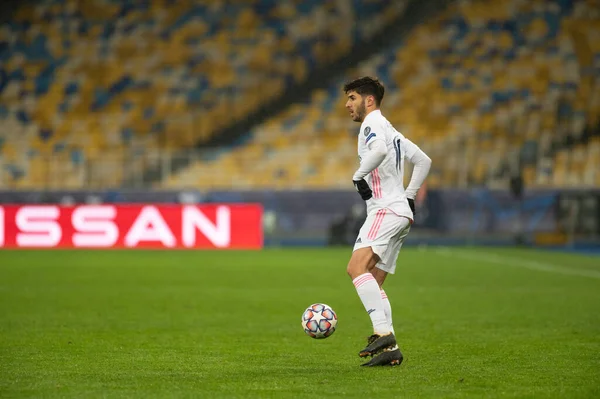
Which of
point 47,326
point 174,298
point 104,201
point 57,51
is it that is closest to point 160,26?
point 57,51

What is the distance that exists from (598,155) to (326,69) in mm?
8590

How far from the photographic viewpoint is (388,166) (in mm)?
7129

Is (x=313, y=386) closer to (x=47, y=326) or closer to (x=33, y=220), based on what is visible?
(x=47, y=326)

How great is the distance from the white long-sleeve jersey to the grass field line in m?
9.53

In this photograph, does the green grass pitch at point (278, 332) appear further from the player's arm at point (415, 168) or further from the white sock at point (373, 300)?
the player's arm at point (415, 168)

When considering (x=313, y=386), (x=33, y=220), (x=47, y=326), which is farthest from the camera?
(x=33, y=220)

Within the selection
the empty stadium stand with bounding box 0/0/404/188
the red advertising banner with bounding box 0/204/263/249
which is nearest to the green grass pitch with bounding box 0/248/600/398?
the red advertising banner with bounding box 0/204/263/249

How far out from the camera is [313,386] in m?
6.03

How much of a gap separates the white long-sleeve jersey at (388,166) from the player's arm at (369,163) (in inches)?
0.6

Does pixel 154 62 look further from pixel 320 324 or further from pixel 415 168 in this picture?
pixel 320 324

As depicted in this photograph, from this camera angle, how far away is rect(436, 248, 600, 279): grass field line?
16859 millimetres

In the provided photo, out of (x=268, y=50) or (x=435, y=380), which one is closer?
(x=435, y=380)

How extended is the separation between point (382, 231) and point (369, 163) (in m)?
0.52

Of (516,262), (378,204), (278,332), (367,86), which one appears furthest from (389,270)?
(516,262)
